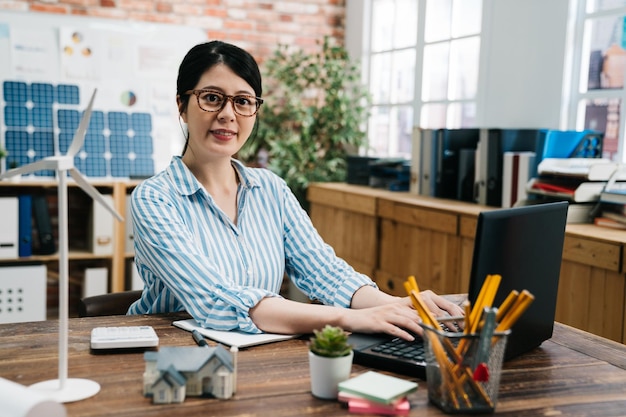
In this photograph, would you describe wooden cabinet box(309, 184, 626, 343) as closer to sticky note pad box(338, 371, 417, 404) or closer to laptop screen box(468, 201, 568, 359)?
laptop screen box(468, 201, 568, 359)

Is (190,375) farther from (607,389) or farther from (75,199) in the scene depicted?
(75,199)

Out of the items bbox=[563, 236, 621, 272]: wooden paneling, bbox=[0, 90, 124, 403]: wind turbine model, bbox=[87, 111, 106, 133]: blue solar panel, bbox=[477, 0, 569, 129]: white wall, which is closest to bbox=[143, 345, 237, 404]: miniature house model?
bbox=[0, 90, 124, 403]: wind turbine model

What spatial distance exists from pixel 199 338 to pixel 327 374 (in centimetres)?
36

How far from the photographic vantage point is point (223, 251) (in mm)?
1771

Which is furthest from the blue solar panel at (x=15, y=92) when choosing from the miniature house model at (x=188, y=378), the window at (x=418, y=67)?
the miniature house model at (x=188, y=378)

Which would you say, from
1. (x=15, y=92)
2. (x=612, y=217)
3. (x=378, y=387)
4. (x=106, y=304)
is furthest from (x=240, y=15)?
(x=378, y=387)

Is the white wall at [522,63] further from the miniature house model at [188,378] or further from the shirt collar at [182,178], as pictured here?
the miniature house model at [188,378]

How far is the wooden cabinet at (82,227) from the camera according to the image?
13.0 feet

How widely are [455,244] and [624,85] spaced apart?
101 cm

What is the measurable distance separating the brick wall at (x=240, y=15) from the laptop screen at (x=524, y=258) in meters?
3.51

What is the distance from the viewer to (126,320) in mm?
1562

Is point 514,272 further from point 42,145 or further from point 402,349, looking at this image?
point 42,145

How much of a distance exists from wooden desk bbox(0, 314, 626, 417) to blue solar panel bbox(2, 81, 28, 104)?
2.81 metres

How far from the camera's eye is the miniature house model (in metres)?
1.09
